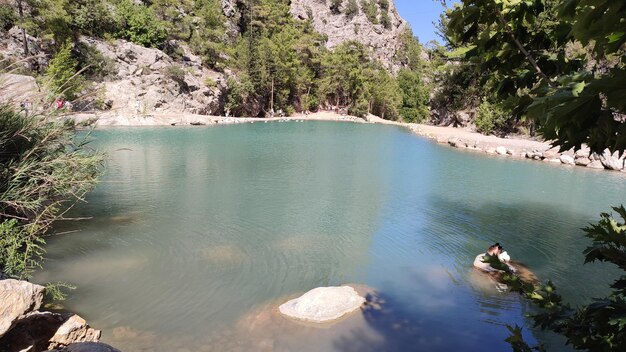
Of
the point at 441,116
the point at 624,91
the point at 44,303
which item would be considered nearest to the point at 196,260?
the point at 44,303

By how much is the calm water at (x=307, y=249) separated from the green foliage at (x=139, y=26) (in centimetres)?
3622

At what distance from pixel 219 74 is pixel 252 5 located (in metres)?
21.4

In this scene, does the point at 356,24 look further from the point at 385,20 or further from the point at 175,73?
the point at 175,73

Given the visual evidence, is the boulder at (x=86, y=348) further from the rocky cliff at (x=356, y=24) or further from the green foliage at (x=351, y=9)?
the green foliage at (x=351, y=9)

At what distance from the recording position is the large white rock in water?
7.47m

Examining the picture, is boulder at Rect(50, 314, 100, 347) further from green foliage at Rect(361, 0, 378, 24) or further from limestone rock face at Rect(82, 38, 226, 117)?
green foliage at Rect(361, 0, 378, 24)

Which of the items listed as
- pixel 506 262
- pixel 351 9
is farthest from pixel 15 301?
pixel 351 9

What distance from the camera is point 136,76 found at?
155 feet

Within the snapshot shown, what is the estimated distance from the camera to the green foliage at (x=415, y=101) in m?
67.1

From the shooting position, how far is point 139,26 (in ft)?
169

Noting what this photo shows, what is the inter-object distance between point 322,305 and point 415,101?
2571 inches

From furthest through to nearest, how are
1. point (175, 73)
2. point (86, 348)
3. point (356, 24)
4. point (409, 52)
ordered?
point (409, 52) → point (356, 24) → point (175, 73) → point (86, 348)

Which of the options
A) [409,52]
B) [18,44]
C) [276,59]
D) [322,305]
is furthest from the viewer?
[409,52]

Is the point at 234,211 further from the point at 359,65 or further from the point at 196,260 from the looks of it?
the point at 359,65
